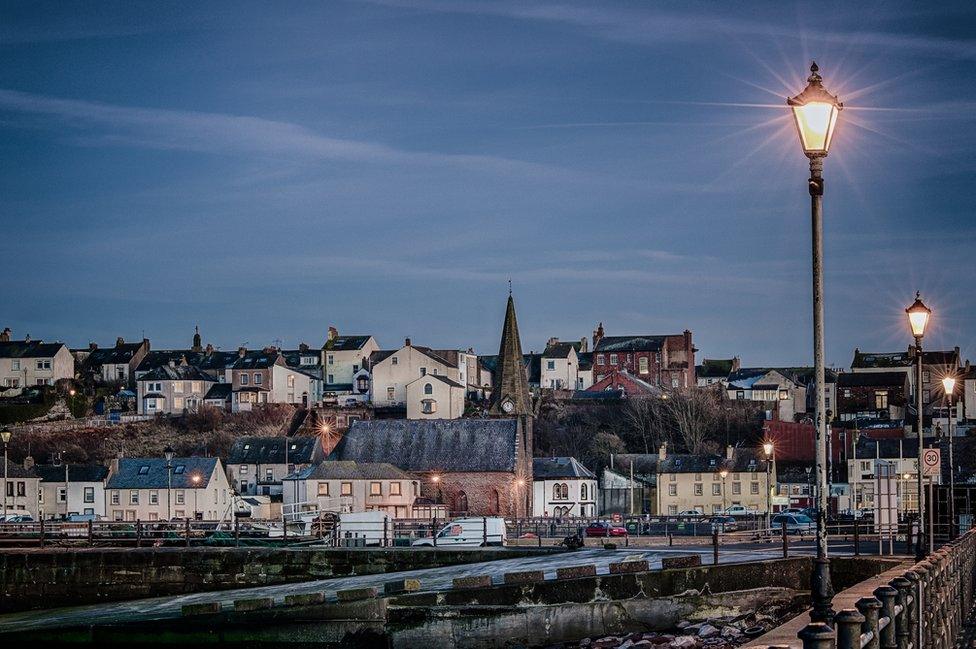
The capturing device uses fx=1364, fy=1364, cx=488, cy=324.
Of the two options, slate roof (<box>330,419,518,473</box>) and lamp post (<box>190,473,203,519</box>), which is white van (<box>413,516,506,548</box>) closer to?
slate roof (<box>330,419,518,473</box>)

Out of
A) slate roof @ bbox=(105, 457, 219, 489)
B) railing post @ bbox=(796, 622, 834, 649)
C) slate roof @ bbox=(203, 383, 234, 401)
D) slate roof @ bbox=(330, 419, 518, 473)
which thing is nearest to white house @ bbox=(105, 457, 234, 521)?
slate roof @ bbox=(105, 457, 219, 489)

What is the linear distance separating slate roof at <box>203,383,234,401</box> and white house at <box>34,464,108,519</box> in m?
45.1

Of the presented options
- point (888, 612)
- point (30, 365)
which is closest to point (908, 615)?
point (888, 612)

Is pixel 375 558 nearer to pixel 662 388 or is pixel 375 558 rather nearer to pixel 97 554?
pixel 97 554

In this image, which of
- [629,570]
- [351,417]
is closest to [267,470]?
[351,417]

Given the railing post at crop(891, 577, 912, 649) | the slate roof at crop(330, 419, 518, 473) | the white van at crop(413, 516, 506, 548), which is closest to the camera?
the railing post at crop(891, 577, 912, 649)

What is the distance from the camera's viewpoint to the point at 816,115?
14.5 meters

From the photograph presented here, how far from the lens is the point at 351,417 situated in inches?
5089

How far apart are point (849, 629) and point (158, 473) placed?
89.0 m

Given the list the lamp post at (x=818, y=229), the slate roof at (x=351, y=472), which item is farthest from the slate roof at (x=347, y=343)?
the lamp post at (x=818, y=229)

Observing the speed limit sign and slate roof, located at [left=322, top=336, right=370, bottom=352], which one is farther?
slate roof, located at [left=322, top=336, right=370, bottom=352]

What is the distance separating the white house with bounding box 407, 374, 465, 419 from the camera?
416 ft

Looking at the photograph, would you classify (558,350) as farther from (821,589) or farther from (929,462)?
(821,589)

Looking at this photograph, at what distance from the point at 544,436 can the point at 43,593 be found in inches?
3195
